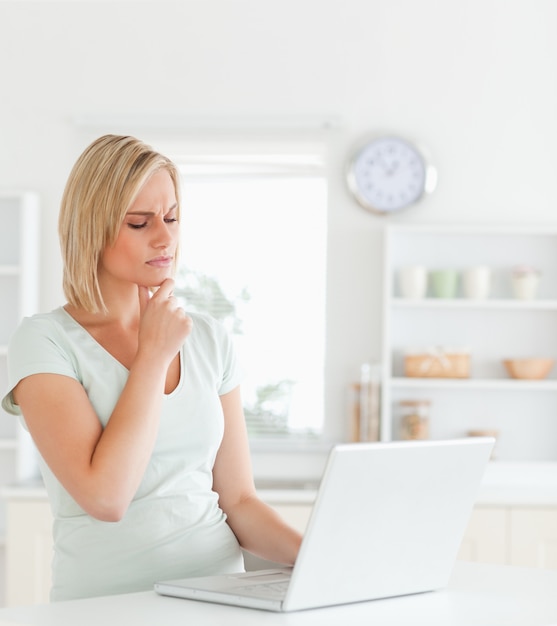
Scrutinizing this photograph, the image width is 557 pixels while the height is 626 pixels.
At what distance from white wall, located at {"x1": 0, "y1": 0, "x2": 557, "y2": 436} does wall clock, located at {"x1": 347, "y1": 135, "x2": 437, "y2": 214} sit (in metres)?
0.06

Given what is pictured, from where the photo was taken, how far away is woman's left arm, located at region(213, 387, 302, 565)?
170 cm

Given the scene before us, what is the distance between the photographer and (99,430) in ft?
4.98

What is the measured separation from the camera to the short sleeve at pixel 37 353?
→ 5.00ft

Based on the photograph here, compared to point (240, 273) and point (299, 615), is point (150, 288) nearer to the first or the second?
point (299, 615)

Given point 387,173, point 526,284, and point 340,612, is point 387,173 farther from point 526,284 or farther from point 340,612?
point 340,612

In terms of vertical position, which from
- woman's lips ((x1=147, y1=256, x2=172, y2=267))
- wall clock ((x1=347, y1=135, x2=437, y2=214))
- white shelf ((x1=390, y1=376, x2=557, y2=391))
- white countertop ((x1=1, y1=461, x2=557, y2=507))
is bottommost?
white countertop ((x1=1, y1=461, x2=557, y2=507))

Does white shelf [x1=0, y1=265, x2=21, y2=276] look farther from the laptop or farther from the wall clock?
the laptop

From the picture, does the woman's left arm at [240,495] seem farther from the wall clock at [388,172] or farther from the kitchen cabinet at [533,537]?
the wall clock at [388,172]

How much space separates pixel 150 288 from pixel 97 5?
290 centimetres

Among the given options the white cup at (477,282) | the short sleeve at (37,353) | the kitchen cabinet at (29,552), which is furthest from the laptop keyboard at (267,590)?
the white cup at (477,282)

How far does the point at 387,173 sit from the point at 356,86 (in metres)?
0.37

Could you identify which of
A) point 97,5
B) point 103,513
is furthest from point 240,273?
point 103,513

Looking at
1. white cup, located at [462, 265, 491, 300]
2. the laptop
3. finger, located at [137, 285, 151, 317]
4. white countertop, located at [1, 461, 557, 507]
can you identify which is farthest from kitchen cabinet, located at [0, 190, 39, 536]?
the laptop

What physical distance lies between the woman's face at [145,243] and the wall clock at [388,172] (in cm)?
270
